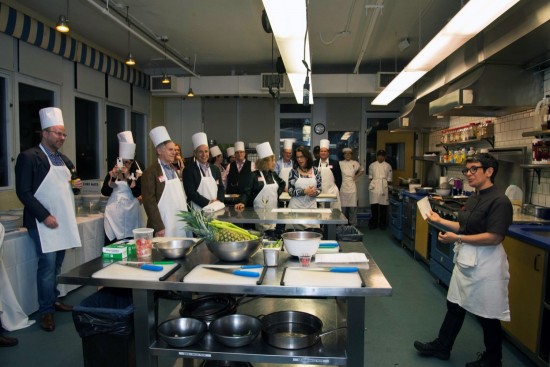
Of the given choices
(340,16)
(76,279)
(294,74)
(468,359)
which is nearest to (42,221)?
(76,279)

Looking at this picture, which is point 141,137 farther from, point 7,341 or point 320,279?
point 320,279

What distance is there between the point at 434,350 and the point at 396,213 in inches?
167

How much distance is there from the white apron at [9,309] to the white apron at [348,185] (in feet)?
19.1

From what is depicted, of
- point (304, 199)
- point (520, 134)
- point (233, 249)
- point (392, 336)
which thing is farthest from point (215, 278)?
point (520, 134)

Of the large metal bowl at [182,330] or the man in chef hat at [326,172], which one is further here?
the man in chef hat at [326,172]

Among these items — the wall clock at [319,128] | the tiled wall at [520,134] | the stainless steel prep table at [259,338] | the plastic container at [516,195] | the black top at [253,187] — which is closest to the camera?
the stainless steel prep table at [259,338]

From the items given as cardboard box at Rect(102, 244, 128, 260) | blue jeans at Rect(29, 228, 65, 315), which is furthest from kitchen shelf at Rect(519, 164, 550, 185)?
blue jeans at Rect(29, 228, 65, 315)

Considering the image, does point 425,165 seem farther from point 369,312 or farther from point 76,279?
point 76,279

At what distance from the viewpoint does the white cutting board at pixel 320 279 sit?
1740 mm

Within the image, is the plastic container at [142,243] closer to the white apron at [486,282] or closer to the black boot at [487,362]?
the white apron at [486,282]

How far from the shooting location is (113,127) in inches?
291

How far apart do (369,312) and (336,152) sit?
17.8 ft

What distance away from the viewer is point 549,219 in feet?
11.7

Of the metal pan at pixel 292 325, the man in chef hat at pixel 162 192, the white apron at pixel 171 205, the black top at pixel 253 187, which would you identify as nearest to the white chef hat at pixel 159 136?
the man in chef hat at pixel 162 192
